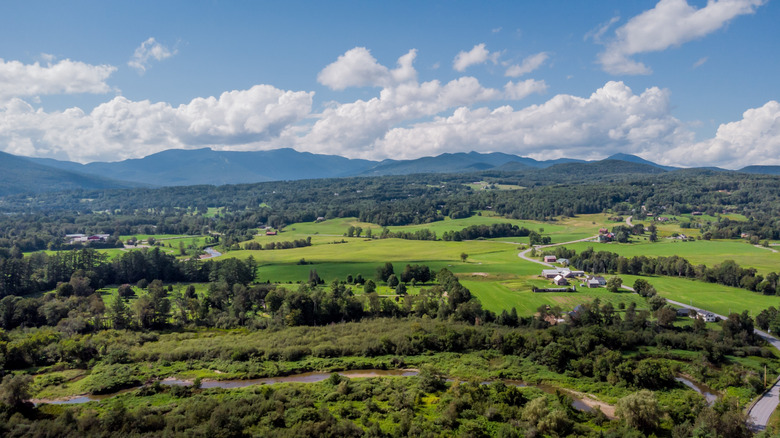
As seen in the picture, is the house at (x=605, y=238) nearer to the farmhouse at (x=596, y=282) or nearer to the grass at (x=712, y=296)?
the grass at (x=712, y=296)

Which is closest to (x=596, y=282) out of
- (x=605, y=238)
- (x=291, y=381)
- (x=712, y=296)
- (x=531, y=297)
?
(x=531, y=297)

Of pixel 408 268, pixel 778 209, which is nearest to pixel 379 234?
pixel 408 268

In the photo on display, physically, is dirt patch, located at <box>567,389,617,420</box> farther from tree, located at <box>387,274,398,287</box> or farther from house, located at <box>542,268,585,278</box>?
house, located at <box>542,268,585,278</box>

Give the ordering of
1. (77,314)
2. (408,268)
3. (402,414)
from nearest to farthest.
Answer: (402,414) → (77,314) → (408,268)

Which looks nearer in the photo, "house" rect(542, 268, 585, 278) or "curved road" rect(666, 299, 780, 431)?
"curved road" rect(666, 299, 780, 431)

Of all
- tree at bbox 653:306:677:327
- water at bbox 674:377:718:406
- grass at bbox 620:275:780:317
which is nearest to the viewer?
water at bbox 674:377:718:406

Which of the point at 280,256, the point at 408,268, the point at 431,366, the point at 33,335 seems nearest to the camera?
the point at 431,366

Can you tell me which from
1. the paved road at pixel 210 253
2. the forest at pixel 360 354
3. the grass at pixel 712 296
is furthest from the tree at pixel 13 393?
the grass at pixel 712 296

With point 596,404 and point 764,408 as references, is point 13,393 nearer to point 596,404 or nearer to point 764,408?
point 596,404

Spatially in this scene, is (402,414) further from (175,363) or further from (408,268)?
(408,268)

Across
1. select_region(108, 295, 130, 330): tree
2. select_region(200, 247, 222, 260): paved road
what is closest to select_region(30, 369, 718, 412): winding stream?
select_region(108, 295, 130, 330): tree

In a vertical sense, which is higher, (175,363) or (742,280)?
(742,280)
